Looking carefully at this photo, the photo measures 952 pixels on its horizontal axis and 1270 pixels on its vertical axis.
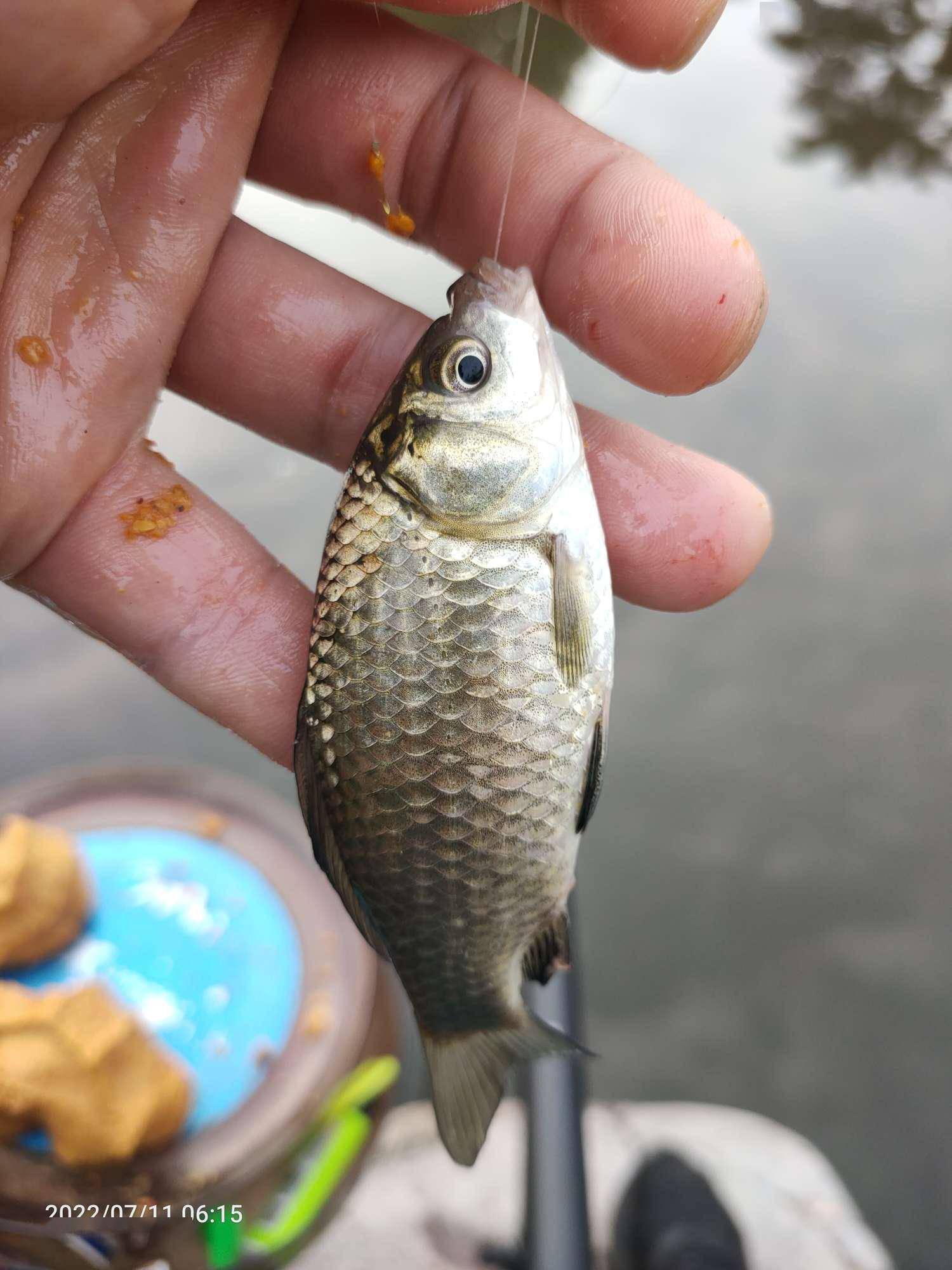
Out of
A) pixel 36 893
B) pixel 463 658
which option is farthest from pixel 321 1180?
pixel 463 658

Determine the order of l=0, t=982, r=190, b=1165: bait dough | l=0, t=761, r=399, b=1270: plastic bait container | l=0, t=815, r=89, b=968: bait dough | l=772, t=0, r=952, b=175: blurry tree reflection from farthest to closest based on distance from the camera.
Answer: l=772, t=0, r=952, b=175: blurry tree reflection < l=0, t=815, r=89, b=968: bait dough < l=0, t=761, r=399, b=1270: plastic bait container < l=0, t=982, r=190, b=1165: bait dough

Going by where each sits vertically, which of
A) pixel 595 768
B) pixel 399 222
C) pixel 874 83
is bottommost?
pixel 595 768

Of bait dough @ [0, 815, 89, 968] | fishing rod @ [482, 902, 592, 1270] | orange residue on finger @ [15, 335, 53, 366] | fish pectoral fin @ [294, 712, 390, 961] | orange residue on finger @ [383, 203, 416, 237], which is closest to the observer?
fish pectoral fin @ [294, 712, 390, 961]

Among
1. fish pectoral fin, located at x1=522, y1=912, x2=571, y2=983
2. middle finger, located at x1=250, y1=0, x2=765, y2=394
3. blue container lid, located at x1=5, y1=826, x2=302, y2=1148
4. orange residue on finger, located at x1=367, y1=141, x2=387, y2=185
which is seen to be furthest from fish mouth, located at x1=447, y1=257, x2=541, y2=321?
blue container lid, located at x1=5, y1=826, x2=302, y2=1148

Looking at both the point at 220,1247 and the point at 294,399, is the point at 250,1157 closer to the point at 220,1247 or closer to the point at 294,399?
the point at 220,1247

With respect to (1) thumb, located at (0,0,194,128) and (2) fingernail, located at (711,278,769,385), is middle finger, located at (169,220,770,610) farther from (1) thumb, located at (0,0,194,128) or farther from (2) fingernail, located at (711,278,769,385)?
(1) thumb, located at (0,0,194,128)

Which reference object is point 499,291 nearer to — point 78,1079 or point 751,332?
point 751,332
